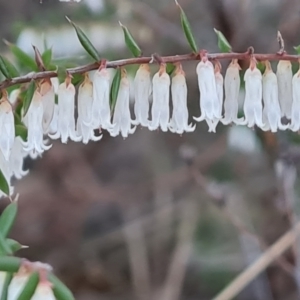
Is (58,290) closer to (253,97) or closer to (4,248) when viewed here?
(4,248)

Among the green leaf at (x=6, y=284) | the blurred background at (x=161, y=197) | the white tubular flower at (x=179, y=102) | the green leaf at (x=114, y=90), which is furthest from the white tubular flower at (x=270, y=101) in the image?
the blurred background at (x=161, y=197)

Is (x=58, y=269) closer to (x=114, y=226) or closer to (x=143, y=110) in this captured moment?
(x=114, y=226)

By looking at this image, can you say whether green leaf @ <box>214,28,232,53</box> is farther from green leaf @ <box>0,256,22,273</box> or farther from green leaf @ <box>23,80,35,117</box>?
green leaf @ <box>0,256,22,273</box>

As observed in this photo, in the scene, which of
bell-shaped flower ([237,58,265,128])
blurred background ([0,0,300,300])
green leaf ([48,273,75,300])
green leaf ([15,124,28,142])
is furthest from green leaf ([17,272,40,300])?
blurred background ([0,0,300,300])

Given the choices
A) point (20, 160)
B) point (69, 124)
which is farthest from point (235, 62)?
point (20, 160)

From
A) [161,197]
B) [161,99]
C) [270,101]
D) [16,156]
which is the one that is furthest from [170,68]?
[161,197]

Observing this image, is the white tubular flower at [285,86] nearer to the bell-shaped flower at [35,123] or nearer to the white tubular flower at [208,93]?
the white tubular flower at [208,93]
